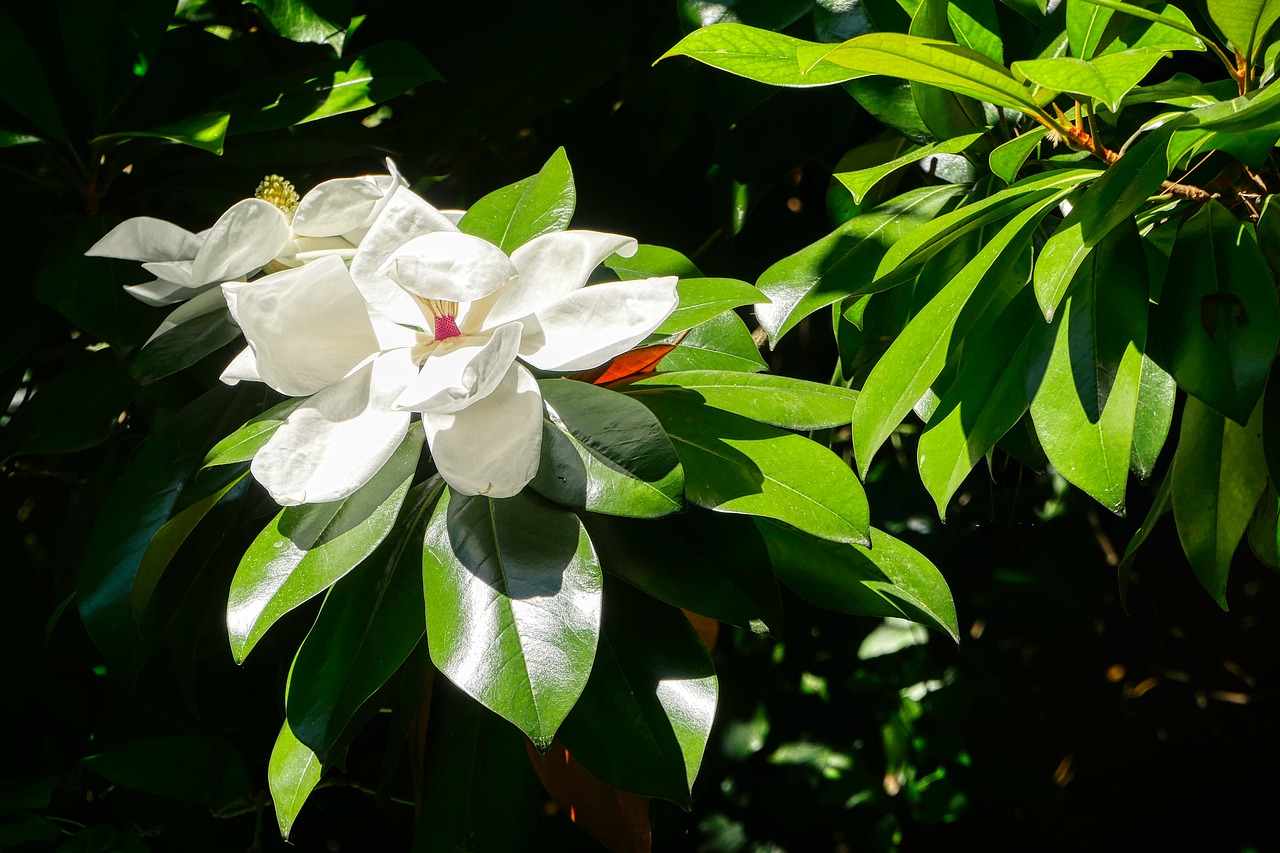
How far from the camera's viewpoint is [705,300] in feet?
2.34

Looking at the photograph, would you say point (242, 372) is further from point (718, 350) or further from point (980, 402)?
point (980, 402)

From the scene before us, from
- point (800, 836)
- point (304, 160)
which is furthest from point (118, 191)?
point (800, 836)

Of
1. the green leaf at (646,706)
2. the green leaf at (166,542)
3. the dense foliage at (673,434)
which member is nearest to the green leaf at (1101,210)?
the dense foliage at (673,434)

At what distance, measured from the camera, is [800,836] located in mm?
1396

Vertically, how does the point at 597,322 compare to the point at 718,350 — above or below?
above

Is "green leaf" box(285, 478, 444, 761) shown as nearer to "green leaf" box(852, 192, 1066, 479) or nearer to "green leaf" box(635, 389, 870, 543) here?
"green leaf" box(635, 389, 870, 543)

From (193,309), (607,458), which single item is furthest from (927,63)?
(193,309)

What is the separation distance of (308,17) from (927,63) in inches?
29.6

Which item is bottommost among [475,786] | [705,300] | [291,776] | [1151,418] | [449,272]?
[475,786]

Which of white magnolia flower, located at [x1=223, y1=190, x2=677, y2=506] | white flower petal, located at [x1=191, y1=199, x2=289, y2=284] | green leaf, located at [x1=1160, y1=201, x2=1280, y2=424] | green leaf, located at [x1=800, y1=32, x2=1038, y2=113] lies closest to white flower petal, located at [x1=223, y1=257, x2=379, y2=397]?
white magnolia flower, located at [x1=223, y1=190, x2=677, y2=506]

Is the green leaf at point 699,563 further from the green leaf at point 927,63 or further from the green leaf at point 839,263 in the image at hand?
the green leaf at point 927,63

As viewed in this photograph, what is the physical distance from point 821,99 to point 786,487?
0.55 meters

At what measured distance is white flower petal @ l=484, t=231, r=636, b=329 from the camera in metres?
0.59

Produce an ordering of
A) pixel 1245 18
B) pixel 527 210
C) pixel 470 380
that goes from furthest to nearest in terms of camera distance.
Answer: pixel 527 210 → pixel 1245 18 → pixel 470 380
